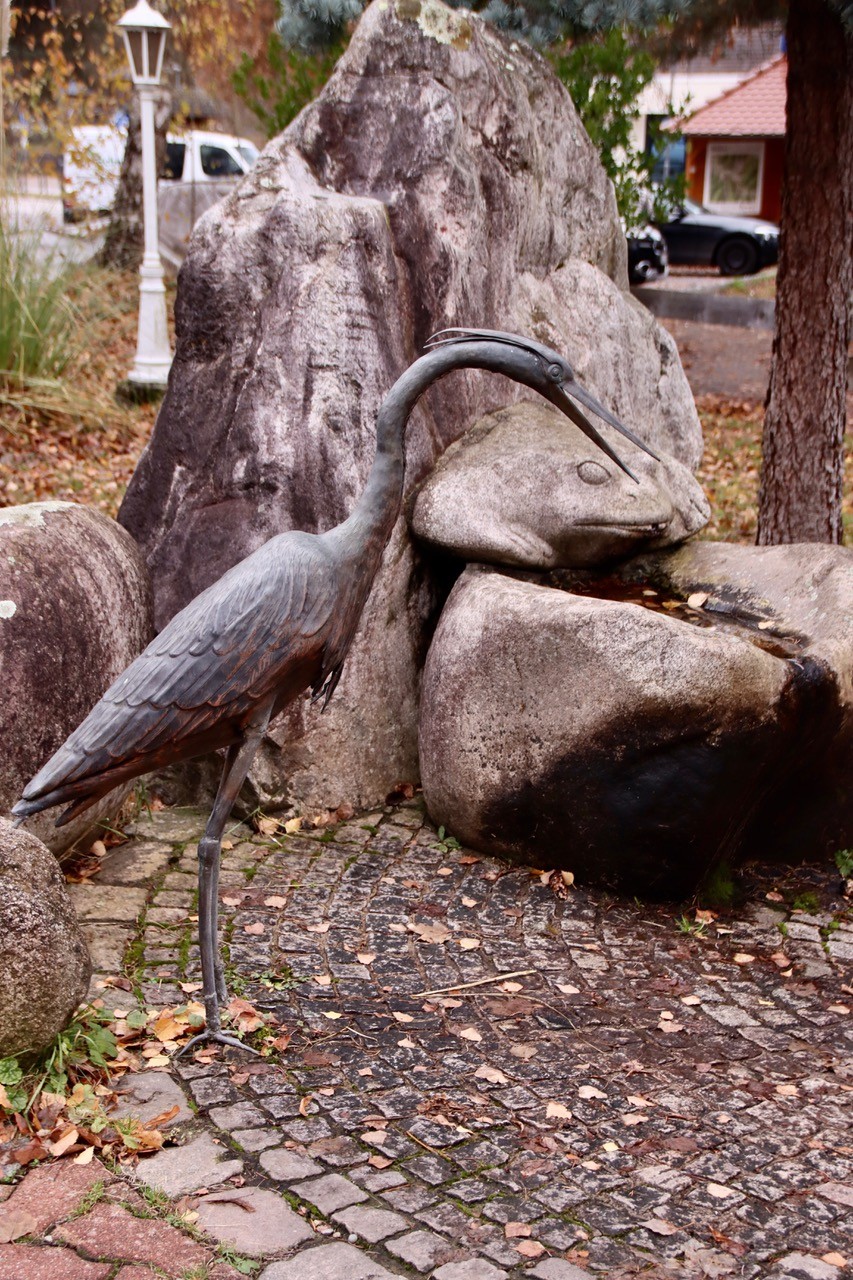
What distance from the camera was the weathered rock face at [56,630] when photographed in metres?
4.60

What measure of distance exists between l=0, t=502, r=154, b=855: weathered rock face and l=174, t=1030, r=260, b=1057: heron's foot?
1152mm

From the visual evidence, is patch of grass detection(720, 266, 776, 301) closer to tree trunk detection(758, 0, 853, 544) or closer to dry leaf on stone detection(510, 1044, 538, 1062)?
tree trunk detection(758, 0, 853, 544)

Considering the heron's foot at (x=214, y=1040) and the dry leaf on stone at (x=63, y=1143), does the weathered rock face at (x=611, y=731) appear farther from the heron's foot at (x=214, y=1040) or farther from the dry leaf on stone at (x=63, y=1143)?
the dry leaf on stone at (x=63, y=1143)

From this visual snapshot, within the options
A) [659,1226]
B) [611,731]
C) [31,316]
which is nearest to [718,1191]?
[659,1226]

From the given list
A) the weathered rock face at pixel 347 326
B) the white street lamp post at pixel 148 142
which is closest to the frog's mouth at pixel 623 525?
the weathered rock face at pixel 347 326

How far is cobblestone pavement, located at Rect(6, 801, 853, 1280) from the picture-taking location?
126 inches

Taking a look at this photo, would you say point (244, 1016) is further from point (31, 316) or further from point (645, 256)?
point (645, 256)

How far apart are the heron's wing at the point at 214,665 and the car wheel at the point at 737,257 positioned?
23.9 metres

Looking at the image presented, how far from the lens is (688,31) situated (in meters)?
7.51

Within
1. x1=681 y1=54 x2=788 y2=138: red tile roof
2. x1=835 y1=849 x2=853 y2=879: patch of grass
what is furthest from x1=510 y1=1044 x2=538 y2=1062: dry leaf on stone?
x1=681 y1=54 x2=788 y2=138: red tile roof

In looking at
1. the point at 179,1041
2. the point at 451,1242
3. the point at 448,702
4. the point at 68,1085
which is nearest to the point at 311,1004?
the point at 179,1041

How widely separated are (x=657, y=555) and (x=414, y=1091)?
324 centimetres

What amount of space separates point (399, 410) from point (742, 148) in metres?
32.2

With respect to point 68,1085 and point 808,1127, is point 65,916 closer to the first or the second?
point 68,1085
